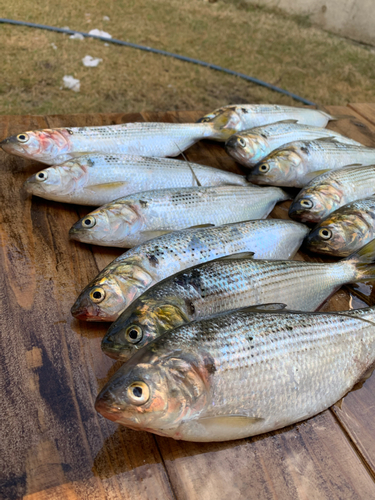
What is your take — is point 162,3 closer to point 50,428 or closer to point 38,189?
point 38,189

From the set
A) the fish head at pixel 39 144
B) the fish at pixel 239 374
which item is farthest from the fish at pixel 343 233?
the fish head at pixel 39 144

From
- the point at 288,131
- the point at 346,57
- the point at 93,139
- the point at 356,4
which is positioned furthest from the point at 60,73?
the point at 356,4

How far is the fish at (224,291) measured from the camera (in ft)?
5.58

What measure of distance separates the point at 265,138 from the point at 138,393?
2528 millimetres

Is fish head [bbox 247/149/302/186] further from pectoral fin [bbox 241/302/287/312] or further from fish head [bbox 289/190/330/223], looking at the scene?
pectoral fin [bbox 241/302/287/312]

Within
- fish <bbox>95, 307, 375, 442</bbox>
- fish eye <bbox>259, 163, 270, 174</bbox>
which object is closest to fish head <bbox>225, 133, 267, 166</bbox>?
fish eye <bbox>259, 163, 270, 174</bbox>

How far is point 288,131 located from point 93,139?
1.59 metres

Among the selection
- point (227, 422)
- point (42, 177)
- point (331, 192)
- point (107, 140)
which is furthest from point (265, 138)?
point (227, 422)

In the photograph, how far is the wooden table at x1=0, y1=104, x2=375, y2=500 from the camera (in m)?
1.47

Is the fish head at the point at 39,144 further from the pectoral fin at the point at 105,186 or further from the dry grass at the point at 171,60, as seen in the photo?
the dry grass at the point at 171,60

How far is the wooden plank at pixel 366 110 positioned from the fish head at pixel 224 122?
1.61m

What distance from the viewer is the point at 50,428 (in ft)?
5.20

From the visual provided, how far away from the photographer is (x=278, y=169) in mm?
2986

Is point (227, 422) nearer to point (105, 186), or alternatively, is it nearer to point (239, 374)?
point (239, 374)
